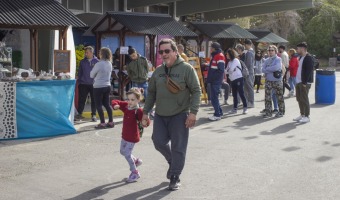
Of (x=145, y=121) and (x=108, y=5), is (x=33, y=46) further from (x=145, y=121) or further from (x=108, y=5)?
(x=108, y=5)

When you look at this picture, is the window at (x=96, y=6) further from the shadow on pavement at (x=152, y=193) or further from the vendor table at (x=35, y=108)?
the shadow on pavement at (x=152, y=193)

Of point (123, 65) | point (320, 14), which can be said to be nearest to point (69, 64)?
point (123, 65)

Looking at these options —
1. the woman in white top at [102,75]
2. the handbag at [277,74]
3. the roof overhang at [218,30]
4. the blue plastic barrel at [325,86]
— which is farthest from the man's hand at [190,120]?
the roof overhang at [218,30]

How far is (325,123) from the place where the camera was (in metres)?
12.0

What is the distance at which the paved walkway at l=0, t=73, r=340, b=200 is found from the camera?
246 inches

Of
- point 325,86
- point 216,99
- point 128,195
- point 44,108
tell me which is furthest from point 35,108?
point 325,86

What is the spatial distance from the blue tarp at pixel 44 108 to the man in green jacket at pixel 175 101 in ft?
13.3

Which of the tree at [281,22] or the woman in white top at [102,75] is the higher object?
the tree at [281,22]

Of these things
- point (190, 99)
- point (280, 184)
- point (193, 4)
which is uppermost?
point (193, 4)

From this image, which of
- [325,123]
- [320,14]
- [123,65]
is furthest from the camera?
[320,14]

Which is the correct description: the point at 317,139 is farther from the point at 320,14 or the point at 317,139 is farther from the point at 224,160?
the point at 320,14

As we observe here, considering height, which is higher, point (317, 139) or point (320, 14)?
point (320, 14)

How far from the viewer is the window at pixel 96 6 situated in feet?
64.8

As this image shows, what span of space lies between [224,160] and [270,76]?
5.06 m
